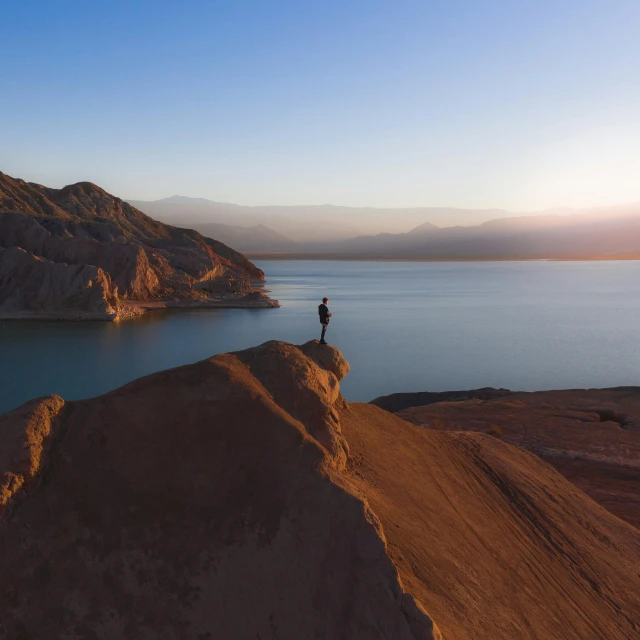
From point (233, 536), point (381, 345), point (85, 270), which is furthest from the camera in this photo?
point (85, 270)

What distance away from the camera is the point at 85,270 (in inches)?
2037

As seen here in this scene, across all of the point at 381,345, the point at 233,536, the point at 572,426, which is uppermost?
the point at 233,536

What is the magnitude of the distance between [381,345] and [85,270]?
102 ft

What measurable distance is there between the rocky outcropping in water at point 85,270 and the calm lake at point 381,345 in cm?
316

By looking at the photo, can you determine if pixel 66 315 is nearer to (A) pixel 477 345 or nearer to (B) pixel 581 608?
(A) pixel 477 345

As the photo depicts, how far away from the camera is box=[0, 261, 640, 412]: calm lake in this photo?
3200cm

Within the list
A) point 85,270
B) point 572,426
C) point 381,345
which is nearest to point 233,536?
point 572,426

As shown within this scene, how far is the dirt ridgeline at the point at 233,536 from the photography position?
5035mm

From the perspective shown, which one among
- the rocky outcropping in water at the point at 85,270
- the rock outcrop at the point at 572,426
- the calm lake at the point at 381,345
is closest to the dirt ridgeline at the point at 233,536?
the rock outcrop at the point at 572,426

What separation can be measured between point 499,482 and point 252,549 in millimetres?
7891

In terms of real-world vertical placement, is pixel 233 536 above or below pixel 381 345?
above

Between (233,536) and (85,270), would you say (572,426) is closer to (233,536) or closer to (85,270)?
(233,536)

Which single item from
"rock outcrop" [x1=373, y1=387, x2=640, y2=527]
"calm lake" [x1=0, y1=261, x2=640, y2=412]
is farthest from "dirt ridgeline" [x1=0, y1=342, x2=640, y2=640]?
"calm lake" [x1=0, y1=261, x2=640, y2=412]

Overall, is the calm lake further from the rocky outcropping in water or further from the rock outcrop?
the rock outcrop
